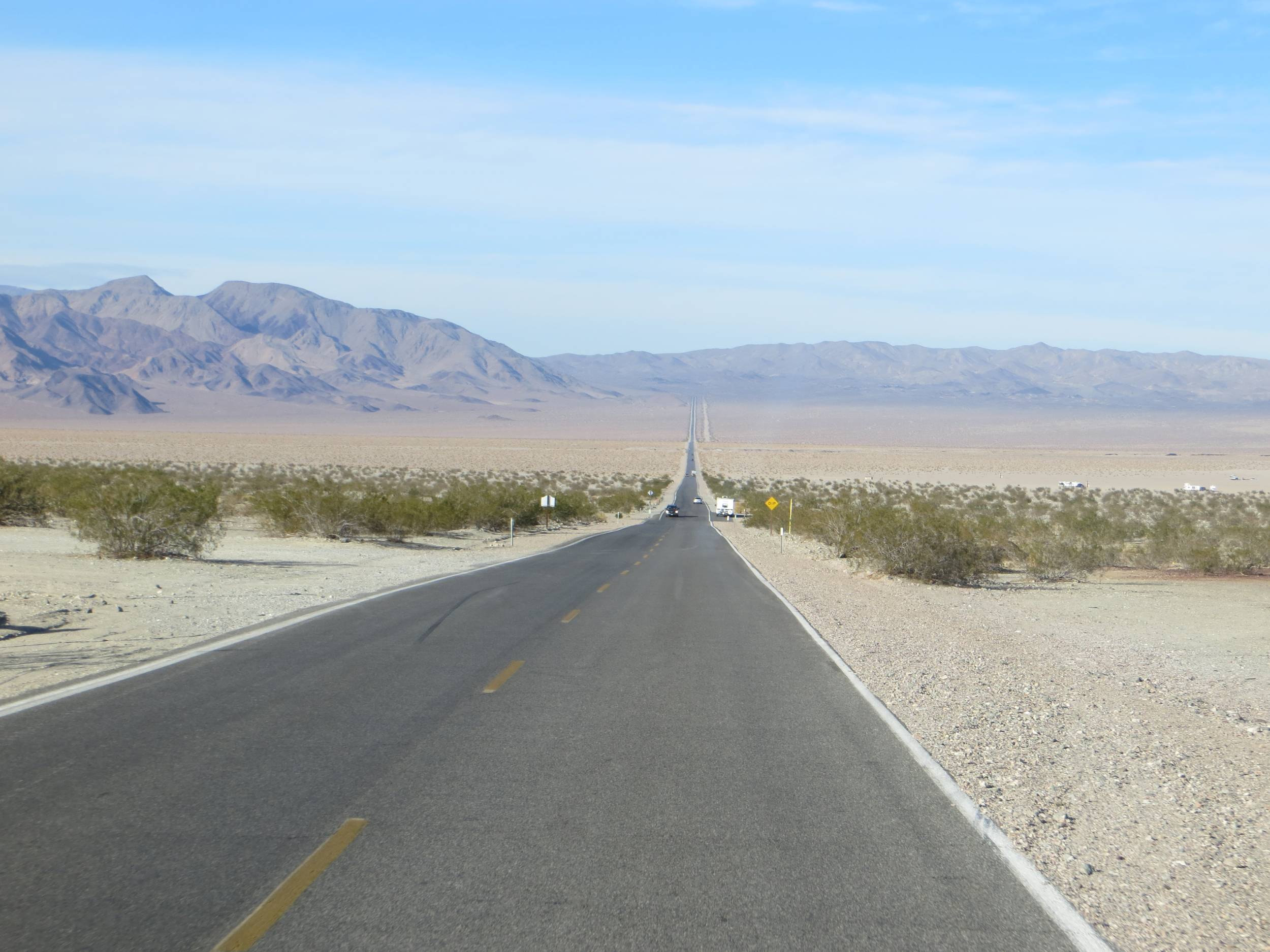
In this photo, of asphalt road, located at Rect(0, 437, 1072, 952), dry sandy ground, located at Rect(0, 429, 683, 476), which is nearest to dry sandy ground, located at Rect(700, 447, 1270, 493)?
dry sandy ground, located at Rect(0, 429, 683, 476)

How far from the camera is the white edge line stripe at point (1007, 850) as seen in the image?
5.14m

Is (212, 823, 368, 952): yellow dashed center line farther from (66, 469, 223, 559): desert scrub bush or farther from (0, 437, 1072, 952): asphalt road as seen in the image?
(66, 469, 223, 559): desert scrub bush

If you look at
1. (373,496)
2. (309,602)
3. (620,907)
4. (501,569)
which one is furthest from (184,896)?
(373,496)

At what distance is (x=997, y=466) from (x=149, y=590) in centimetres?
11869

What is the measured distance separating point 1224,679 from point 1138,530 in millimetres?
24765

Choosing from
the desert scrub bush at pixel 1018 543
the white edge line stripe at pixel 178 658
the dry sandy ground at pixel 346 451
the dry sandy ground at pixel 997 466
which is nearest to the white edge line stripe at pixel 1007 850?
the white edge line stripe at pixel 178 658

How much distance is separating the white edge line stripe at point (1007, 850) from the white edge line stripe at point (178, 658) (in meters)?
6.84

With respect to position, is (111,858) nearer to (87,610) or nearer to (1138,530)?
(87,610)

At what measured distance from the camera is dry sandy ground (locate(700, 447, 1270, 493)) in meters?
104

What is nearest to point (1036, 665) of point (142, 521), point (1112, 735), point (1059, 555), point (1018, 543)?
point (1112, 735)

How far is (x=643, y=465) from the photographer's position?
137625 mm

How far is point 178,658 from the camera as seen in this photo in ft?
39.6

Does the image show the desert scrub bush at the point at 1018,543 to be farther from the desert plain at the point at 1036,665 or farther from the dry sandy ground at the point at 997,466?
the dry sandy ground at the point at 997,466

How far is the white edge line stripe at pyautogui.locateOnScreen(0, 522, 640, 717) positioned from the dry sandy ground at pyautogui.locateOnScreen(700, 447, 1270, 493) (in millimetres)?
Result: 82832
